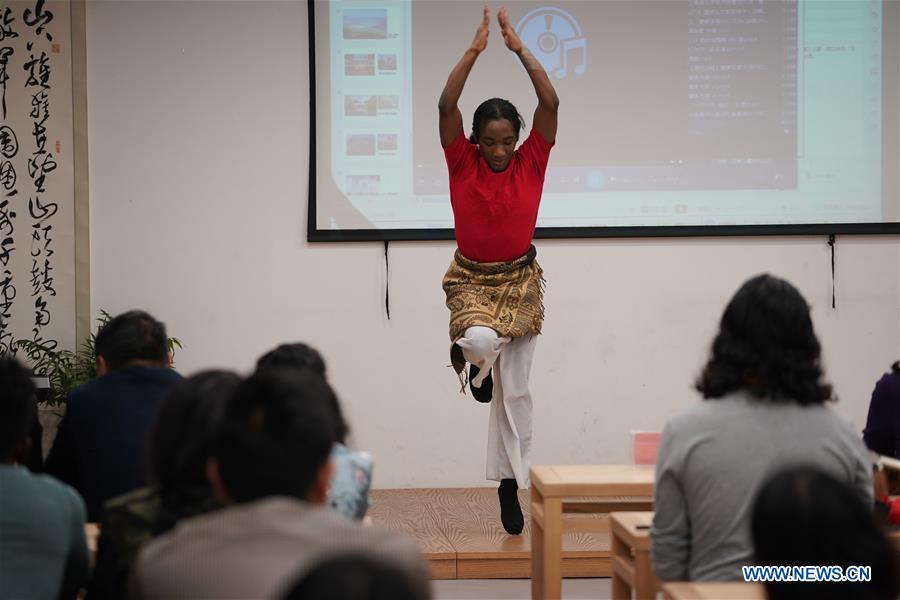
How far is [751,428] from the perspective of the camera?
1.93 metres

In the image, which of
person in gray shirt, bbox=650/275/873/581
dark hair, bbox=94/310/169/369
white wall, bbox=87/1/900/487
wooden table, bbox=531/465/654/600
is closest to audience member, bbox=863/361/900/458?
wooden table, bbox=531/465/654/600

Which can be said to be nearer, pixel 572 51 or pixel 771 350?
pixel 771 350

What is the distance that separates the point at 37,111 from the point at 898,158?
4.11 metres

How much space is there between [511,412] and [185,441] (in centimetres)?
242

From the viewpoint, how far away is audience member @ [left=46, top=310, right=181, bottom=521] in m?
2.41

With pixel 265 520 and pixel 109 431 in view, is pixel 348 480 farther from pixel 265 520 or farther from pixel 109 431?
pixel 265 520

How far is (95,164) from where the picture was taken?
5.17 meters

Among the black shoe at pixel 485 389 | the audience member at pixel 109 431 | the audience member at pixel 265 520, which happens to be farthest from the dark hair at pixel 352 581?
the black shoe at pixel 485 389

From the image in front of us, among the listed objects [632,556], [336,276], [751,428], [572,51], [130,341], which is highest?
[572,51]

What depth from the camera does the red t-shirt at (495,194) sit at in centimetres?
376

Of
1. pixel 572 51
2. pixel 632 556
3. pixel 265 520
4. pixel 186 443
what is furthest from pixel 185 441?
pixel 572 51

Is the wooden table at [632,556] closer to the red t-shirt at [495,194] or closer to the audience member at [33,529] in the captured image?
the audience member at [33,529]

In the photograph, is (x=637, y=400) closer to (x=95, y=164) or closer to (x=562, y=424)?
(x=562, y=424)

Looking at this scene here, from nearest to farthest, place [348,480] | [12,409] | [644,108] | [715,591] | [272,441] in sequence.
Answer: [272,441], [715,591], [12,409], [348,480], [644,108]
